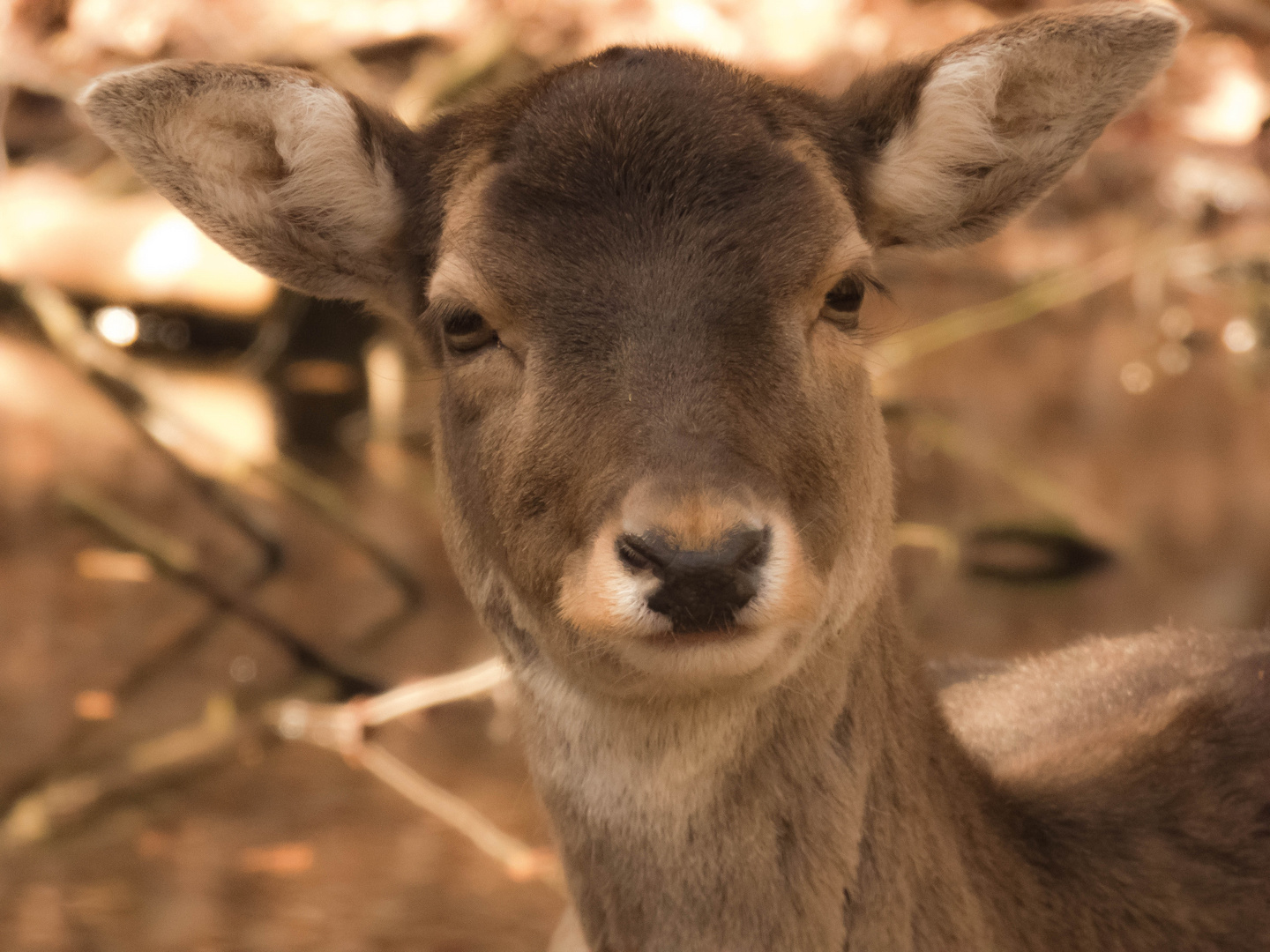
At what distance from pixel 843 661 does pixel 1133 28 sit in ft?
5.16

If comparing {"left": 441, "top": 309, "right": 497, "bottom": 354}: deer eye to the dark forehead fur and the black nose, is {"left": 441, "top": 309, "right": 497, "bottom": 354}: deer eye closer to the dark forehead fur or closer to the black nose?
the dark forehead fur

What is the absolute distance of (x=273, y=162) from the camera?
10.7ft

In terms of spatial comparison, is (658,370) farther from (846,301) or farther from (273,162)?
(273,162)

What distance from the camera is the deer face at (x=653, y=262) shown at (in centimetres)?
247

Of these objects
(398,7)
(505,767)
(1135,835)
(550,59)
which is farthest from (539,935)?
(398,7)

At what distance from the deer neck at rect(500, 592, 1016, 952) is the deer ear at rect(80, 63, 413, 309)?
1.23m

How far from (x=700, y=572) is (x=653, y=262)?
2.40ft

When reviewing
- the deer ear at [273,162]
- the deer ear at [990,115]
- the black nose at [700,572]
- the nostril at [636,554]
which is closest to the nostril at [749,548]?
the black nose at [700,572]

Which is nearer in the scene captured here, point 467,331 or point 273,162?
point 467,331

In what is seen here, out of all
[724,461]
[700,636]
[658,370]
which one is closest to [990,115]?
[658,370]

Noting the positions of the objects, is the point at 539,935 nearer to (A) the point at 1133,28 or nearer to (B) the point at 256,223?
(B) the point at 256,223

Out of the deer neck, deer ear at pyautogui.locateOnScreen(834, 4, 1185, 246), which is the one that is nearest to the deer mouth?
the deer neck

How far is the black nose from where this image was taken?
230cm

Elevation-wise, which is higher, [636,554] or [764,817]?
[636,554]
